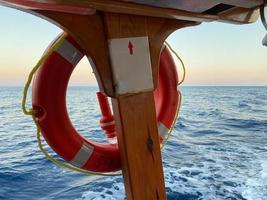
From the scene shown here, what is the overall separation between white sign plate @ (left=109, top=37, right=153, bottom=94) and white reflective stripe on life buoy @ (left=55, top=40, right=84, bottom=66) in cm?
28

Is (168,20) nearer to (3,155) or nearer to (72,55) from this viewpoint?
(72,55)

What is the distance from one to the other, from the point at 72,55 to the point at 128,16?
1.06 ft

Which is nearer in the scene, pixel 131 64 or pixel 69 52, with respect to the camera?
pixel 131 64

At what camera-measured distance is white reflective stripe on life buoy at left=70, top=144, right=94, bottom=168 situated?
3.66ft

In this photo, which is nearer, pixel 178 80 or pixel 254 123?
pixel 178 80

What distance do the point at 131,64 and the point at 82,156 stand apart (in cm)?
48

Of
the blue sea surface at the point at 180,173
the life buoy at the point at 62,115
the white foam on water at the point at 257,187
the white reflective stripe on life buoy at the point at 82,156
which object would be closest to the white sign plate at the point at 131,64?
the life buoy at the point at 62,115

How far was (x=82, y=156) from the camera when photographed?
1.12 m

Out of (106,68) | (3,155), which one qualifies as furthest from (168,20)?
(3,155)

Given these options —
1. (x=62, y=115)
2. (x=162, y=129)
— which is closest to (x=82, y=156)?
(x=62, y=115)

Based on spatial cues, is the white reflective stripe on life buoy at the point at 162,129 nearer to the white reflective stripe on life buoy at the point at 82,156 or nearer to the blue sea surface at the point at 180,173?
the white reflective stripe on life buoy at the point at 82,156

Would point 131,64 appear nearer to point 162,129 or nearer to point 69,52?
Answer: point 69,52

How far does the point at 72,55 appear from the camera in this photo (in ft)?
3.57

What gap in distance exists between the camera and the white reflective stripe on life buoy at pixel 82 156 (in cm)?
112
